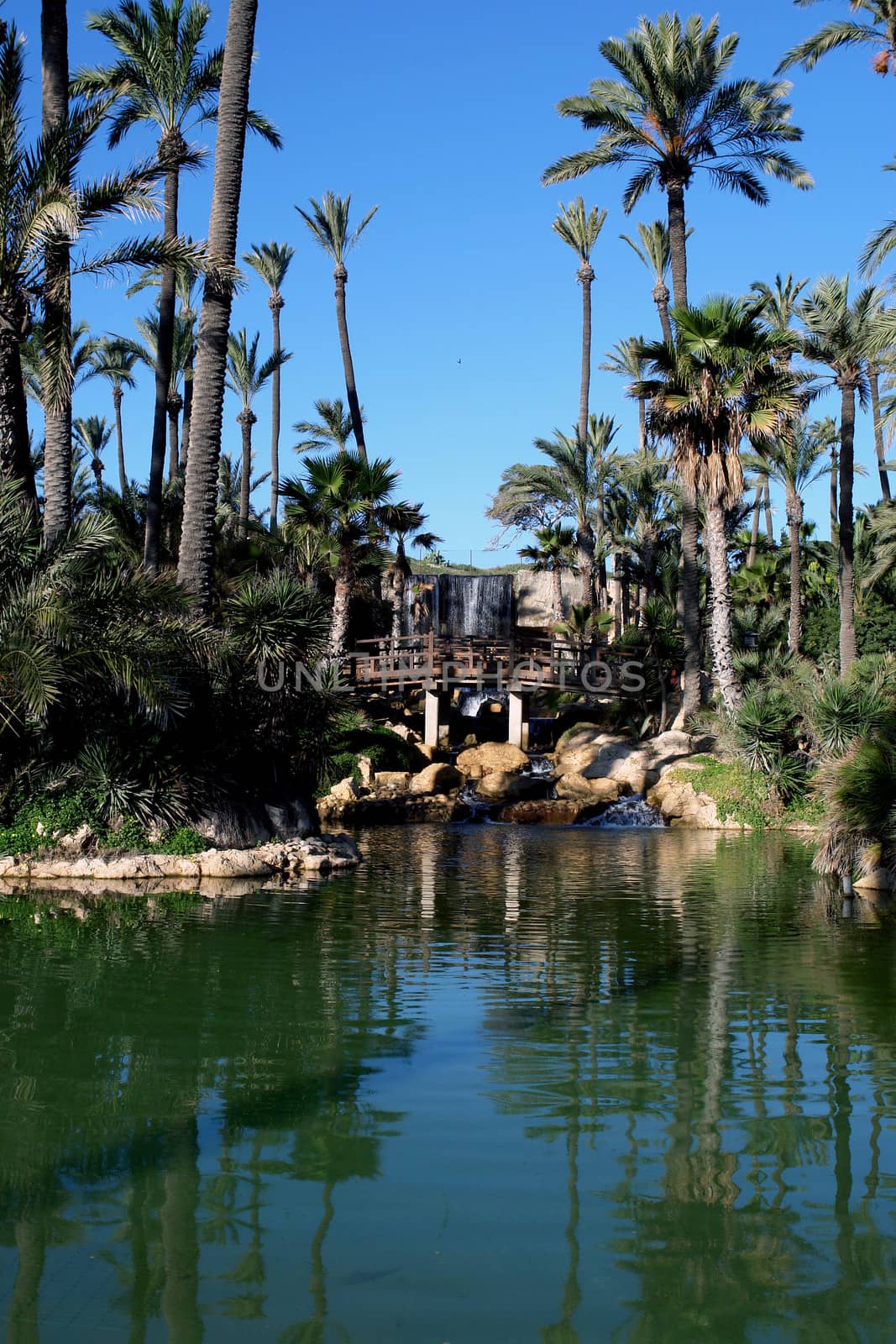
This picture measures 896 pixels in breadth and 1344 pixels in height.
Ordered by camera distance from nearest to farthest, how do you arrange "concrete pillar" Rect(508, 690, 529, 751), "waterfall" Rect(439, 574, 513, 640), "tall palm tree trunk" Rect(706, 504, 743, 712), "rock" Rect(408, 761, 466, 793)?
"tall palm tree trunk" Rect(706, 504, 743, 712) → "rock" Rect(408, 761, 466, 793) → "concrete pillar" Rect(508, 690, 529, 751) → "waterfall" Rect(439, 574, 513, 640)

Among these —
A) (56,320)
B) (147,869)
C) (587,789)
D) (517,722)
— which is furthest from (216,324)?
(517,722)

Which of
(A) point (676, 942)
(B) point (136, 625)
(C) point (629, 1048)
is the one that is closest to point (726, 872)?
(A) point (676, 942)

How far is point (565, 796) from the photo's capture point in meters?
29.2

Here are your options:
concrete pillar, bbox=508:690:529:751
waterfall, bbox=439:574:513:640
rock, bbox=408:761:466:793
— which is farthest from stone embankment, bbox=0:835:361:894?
waterfall, bbox=439:574:513:640

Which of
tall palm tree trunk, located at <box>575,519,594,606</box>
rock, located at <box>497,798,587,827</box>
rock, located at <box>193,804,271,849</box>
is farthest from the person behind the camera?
tall palm tree trunk, located at <box>575,519,594,606</box>

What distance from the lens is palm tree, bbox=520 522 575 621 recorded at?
1918 inches

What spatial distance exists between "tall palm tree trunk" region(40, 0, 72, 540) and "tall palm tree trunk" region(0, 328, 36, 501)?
43cm

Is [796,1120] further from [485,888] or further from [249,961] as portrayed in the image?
[485,888]

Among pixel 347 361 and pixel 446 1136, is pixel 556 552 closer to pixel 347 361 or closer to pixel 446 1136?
pixel 347 361

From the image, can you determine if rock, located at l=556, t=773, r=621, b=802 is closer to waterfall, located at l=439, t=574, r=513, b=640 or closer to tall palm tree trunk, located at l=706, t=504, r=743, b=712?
tall palm tree trunk, located at l=706, t=504, r=743, b=712

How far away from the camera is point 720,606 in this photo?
2912 cm

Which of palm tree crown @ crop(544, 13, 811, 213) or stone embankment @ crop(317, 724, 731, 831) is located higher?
palm tree crown @ crop(544, 13, 811, 213)

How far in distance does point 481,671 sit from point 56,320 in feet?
60.7

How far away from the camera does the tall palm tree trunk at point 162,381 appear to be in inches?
1141
